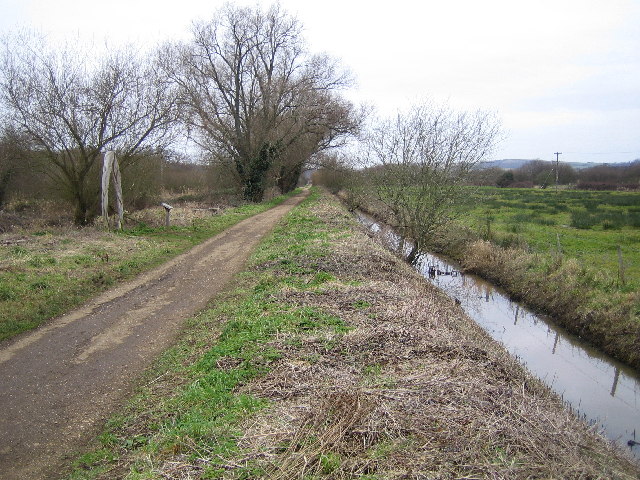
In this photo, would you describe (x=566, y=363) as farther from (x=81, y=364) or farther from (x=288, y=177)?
(x=288, y=177)

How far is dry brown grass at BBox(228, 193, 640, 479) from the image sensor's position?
3.47 m

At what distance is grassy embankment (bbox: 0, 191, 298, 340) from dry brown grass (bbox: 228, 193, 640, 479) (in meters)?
4.34

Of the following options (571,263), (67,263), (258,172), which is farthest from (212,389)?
(258,172)

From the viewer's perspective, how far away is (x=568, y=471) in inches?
137

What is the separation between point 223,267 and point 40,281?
12.7ft

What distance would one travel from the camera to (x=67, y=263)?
32.2ft

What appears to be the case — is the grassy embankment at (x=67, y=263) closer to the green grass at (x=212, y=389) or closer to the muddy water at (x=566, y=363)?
the green grass at (x=212, y=389)

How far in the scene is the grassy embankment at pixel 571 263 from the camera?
10.3m

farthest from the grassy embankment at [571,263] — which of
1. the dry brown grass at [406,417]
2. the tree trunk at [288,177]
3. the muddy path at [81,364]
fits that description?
the tree trunk at [288,177]

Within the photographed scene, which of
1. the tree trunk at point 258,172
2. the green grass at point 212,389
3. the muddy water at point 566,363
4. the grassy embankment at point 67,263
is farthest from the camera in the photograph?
the tree trunk at point 258,172

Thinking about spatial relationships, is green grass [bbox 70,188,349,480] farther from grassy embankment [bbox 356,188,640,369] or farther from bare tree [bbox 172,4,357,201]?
bare tree [bbox 172,4,357,201]

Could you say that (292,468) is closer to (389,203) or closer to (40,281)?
(40,281)

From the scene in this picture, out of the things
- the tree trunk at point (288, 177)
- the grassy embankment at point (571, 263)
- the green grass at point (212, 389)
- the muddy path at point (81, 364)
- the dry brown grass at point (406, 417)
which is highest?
the tree trunk at point (288, 177)

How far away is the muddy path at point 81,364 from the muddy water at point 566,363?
6414 mm
